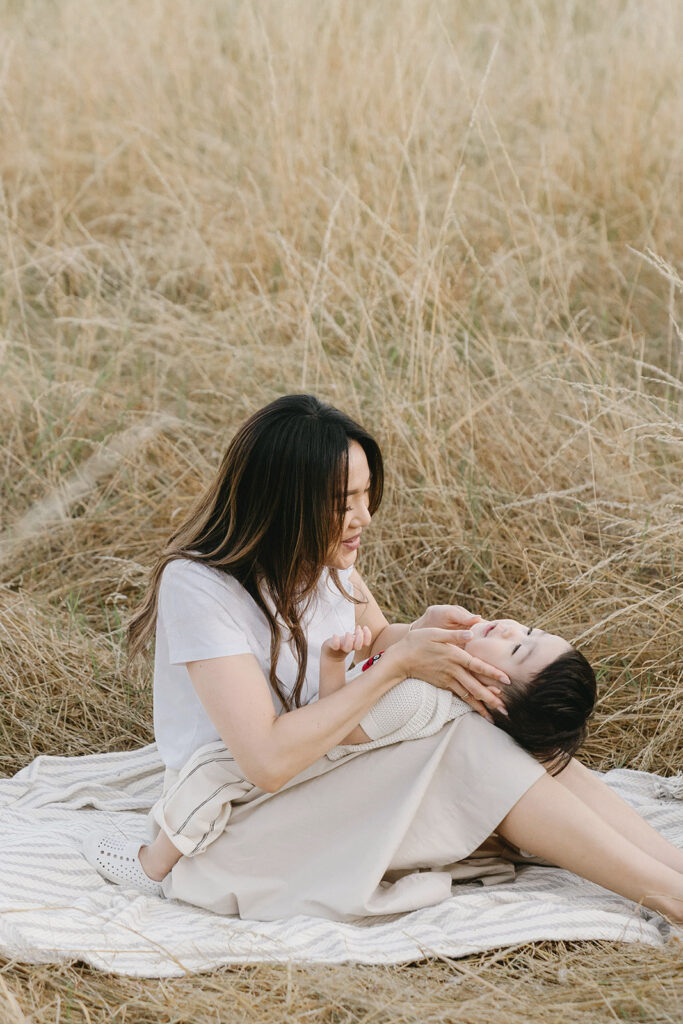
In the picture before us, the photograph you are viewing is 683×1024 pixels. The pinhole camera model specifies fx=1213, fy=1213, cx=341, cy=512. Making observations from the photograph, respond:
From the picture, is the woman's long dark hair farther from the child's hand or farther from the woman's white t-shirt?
the child's hand

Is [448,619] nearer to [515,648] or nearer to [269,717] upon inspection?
[515,648]

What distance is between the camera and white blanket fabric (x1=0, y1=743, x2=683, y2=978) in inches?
80.3

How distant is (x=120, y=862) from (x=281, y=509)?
0.80 meters

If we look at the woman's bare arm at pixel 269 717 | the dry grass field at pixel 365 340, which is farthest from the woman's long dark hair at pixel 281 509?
the dry grass field at pixel 365 340

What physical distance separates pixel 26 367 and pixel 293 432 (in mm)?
2206

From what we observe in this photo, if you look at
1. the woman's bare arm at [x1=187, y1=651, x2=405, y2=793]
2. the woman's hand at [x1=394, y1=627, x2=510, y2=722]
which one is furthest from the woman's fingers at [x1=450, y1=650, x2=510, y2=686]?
the woman's bare arm at [x1=187, y1=651, x2=405, y2=793]

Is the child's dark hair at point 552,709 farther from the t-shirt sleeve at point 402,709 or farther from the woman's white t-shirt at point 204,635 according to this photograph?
the woman's white t-shirt at point 204,635

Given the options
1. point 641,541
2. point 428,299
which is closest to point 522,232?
point 428,299

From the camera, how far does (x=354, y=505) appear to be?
7.34ft

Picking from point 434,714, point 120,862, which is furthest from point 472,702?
point 120,862

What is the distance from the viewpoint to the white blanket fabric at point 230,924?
2.04 metres

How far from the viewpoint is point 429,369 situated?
3.55 metres

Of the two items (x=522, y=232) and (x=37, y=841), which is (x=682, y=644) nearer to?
(x=37, y=841)

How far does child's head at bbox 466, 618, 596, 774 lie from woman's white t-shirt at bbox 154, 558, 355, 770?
1.21 feet
